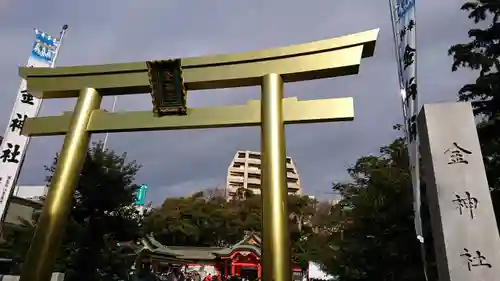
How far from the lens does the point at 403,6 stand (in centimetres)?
689

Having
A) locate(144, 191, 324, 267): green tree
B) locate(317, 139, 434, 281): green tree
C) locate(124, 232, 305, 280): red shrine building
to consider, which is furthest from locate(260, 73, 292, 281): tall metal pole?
locate(144, 191, 324, 267): green tree

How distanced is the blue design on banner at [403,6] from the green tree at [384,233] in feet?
13.9

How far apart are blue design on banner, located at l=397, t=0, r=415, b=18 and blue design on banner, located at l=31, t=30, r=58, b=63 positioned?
7962mm

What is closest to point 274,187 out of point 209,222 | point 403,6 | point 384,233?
point 403,6

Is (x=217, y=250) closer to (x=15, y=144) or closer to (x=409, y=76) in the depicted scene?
(x=15, y=144)

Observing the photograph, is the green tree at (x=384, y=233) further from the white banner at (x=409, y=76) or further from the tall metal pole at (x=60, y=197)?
the tall metal pole at (x=60, y=197)

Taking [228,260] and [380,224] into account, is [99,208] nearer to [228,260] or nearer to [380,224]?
[380,224]

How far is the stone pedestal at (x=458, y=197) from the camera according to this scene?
3.98 metres

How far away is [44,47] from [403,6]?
8.12 m

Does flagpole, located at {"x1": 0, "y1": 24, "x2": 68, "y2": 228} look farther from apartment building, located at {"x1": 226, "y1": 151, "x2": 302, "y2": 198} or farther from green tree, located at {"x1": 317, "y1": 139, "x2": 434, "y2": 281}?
apartment building, located at {"x1": 226, "y1": 151, "x2": 302, "y2": 198}

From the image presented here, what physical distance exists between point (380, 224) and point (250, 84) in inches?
215

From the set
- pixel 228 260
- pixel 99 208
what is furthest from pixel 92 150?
pixel 228 260

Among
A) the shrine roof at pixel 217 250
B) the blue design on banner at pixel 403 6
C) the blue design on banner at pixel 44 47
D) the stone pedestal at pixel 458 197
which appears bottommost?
the stone pedestal at pixel 458 197

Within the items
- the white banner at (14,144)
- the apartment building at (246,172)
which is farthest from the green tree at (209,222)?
the apartment building at (246,172)
